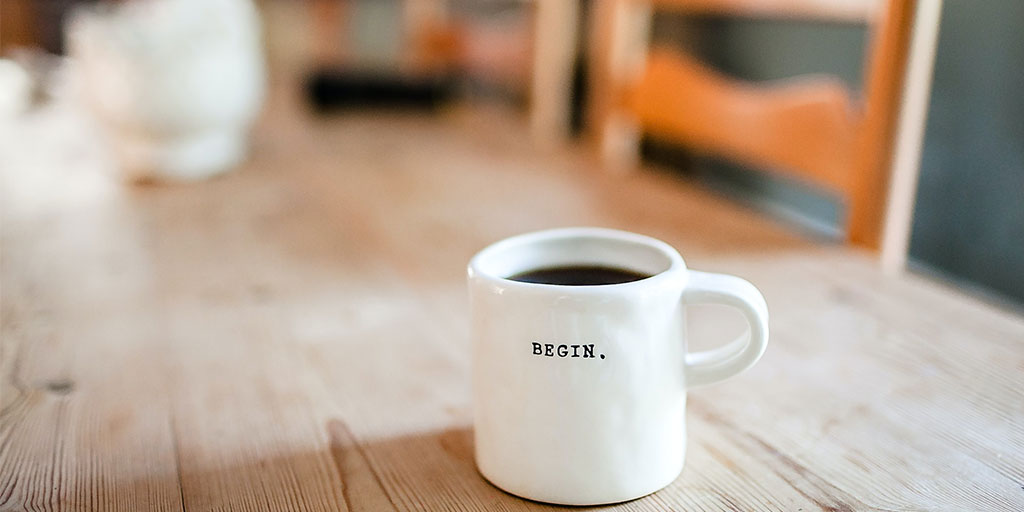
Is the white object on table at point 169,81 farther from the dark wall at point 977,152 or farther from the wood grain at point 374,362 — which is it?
the dark wall at point 977,152

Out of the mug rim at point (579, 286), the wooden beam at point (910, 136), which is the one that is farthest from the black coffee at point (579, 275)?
the wooden beam at point (910, 136)

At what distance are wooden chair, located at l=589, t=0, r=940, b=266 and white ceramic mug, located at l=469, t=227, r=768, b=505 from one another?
42 centimetres

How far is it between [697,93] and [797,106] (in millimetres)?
191

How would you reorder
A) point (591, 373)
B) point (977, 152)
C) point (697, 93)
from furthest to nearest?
point (697, 93) → point (977, 152) → point (591, 373)

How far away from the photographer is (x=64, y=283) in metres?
0.72

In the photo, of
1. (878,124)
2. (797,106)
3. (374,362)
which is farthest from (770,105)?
(374,362)

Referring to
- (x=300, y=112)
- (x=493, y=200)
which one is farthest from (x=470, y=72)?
(x=493, y=200)

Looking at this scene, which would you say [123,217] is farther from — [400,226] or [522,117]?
[522,117]

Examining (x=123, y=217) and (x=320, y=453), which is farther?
(x=123, y=217)

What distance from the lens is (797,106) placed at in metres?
0.85

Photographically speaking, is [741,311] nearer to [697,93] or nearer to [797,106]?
[797,106]

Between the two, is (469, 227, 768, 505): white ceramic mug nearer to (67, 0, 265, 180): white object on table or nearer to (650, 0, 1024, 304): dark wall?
(650, 0, 1024, 304): dark wall

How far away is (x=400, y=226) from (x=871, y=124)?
462 millimetres

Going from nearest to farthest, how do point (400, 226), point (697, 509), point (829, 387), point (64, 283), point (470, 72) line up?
point (697, 509) < point (829, 387) < point (64, 283) < point (400, 226) < point (470, 72)
